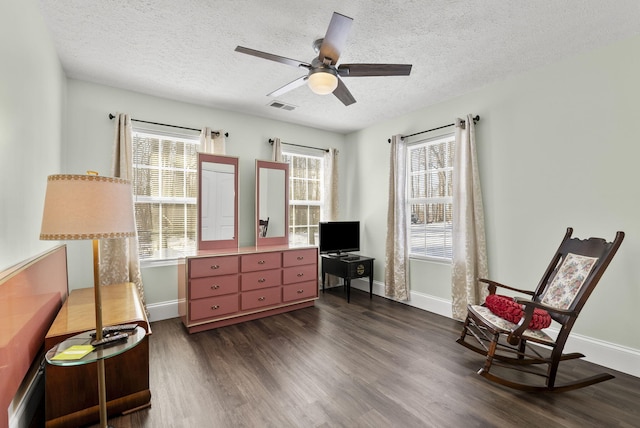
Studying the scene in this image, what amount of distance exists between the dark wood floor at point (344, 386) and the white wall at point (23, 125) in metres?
1.30

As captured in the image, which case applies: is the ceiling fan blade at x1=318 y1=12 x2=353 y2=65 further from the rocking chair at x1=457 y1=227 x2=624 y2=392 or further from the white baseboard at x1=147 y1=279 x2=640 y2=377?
the white baseboard at x1=147 y1=279 x2=640 y2=377

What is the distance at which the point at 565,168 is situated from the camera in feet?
9.12

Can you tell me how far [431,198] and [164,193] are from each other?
342 cm

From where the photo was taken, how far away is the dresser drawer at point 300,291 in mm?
3836

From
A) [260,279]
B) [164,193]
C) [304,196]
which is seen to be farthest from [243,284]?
[304,196]

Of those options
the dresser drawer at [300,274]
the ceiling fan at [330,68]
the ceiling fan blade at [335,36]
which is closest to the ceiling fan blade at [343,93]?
the ceiling fan at [330,68]

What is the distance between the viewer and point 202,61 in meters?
2.77

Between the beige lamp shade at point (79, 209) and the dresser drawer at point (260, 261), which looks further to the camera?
the dresser drawer at point (260, 261)

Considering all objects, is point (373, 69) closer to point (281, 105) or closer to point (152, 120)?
point (281, 105)

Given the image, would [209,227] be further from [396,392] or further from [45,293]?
[396,392]

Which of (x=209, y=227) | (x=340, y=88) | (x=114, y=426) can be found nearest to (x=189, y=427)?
(x=114, y=426)

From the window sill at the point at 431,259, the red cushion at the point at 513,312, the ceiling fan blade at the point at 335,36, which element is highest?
the ceiling fan blade at the point at 335,36

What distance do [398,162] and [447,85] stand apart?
1.20m

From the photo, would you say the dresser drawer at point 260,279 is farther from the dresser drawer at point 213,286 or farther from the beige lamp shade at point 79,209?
the beige lamp shade at point 79,209
